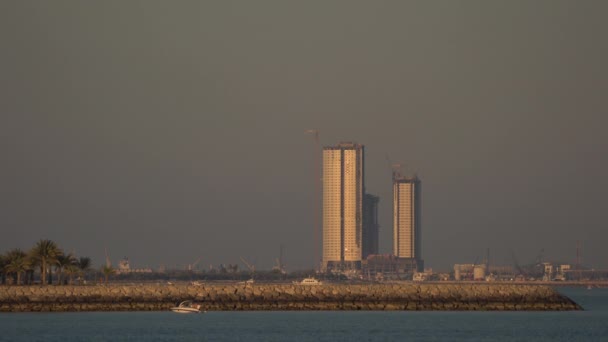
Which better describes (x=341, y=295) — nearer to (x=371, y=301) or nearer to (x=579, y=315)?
(x=371, y=301)

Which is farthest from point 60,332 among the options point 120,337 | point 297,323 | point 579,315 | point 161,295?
point 579,315

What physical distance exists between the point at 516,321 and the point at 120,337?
105 feet

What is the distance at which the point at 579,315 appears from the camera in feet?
360

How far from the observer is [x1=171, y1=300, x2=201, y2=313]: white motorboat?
348ft

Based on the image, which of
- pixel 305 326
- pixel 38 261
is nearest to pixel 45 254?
pixel 38 261

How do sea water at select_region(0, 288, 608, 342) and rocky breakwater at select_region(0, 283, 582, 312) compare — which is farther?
rocky breakwater at select_region(0, 283, 582, 312)

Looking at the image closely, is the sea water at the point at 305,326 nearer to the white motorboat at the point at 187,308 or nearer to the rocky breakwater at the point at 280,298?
the white motorboat at the point at 187,308

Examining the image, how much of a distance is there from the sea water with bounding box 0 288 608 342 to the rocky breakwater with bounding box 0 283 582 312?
2233 millimetres

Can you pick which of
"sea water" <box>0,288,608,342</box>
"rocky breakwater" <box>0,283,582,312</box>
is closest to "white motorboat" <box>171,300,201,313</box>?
"sea water" <box>0,288,608,342</box>

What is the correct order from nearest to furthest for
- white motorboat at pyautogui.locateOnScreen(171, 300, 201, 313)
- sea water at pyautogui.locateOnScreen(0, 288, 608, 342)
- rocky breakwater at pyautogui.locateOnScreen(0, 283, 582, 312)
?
sea water at pyautogui.locateOnScreen(0, 288, 608, 342), white motorboat at pyautogui.locateOnScreen(171, 300, 201, 313), rocky breakwater at pyautogui.locateOnScreen(0, 283, 582, 312)

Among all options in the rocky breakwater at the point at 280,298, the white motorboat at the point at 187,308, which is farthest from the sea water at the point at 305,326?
the rocky breakwater at the point at 280,298

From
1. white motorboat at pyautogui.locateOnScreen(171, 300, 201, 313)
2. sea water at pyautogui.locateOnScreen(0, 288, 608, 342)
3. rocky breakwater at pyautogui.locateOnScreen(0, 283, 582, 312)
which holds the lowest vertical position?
sea water at pyautogui.locateOnScreen(0, 288, 608, 342)

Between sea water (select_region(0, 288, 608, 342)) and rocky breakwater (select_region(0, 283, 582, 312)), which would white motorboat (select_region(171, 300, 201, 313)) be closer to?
sea water (select_region(0, 288, 608, 342))

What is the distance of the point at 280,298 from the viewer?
4363 inches
